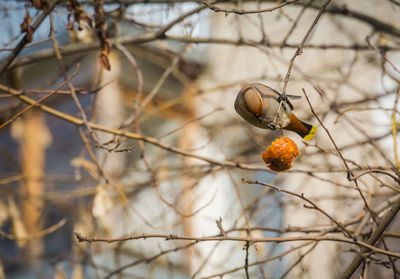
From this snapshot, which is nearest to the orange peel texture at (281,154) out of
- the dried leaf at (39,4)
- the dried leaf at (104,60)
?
the dried leaf at (104,60)

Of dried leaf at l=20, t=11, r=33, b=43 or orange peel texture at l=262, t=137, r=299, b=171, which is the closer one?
orange peel texture at l=262, t=137, r=299, b=171

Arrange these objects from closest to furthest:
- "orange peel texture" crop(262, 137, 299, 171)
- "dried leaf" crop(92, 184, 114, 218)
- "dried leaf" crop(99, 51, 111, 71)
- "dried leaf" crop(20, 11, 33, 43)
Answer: "orange peel texture" crop(262, 137, 299, 171) → "dried leaf" crop(20, 11, 33, 43) → "dried leaf" crop(99, 51, 111, 71) → "dried leaf" crop(92, 184, 114, 218)

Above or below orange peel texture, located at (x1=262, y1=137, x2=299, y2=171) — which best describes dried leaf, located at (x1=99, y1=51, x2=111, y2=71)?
above

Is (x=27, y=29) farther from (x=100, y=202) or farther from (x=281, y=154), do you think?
(x=281, y=154)

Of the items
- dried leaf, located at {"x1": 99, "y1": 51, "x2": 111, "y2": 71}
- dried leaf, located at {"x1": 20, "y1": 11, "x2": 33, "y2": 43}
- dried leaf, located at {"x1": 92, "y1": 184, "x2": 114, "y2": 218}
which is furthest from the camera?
dried leaf, located at {"x1": 92, "y1": 184, "x2": 114, "y2": 218}

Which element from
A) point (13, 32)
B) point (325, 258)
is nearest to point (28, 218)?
point (13, 32)

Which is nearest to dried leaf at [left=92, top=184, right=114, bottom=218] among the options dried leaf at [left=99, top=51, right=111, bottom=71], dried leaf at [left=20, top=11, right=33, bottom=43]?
dried leaf at [left=99, top=51, right=111, bottom=71]

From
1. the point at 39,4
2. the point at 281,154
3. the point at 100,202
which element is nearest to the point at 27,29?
the point at 39,4

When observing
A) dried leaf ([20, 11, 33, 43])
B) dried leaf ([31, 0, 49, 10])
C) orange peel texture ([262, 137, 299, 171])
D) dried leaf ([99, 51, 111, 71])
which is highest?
dried leaf ([31, 0, 49, 10])

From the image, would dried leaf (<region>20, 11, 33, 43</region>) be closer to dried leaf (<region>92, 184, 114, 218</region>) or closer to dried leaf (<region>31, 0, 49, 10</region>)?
dried leaf (<region>31, 0, 49, 10</region>)

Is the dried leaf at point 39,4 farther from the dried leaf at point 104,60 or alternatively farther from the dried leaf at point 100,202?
the dried leaf at point 100,202

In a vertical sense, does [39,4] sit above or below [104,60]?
above

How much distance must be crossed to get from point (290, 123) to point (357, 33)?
306 centimetres

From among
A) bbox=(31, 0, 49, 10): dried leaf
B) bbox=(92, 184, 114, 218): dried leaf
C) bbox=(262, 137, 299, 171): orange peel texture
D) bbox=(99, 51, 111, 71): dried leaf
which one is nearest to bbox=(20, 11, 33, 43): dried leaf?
bbox=(31, 0, 49, 10): dried leaf
